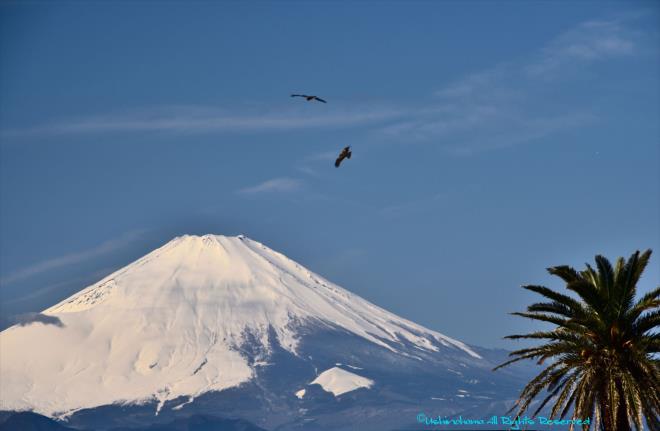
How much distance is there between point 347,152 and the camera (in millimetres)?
61688

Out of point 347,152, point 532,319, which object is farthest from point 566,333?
point 347,152

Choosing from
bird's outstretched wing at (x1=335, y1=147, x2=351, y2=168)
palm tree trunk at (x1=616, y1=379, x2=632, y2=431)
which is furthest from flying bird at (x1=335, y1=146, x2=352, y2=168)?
palm tree trunk at (x1=616, y1=379, x2=632, y2=431)

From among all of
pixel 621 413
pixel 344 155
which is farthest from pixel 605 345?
pixel 344 155

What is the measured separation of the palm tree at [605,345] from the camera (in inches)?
2276

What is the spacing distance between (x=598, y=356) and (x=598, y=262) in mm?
4092

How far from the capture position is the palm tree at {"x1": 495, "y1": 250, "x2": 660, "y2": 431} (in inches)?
2276

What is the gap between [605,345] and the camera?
58969mm

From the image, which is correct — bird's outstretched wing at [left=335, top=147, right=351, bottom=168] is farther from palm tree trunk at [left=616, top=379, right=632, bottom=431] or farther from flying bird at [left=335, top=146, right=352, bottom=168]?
palm tree trunk at [left=616, top=379, right=632, bottom=431]

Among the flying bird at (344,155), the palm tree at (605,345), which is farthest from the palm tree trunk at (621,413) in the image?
the flying bird at (344,155)

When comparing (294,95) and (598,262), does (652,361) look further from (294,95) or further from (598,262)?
(294,95)

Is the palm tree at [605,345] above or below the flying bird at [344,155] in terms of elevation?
below

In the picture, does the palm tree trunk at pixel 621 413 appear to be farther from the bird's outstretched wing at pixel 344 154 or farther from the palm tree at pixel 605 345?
the bird's outstretched wing at pixel 344 154

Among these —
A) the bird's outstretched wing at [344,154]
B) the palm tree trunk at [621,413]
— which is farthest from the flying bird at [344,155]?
the palm tree trunk at [621,413]

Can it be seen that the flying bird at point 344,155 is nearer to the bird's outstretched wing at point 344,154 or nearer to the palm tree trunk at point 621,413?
the bird's outstretched wing at point 344,154
